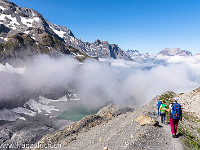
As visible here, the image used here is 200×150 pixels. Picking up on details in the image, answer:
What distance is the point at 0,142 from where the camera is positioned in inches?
3489

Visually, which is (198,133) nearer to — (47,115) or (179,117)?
(179,117)

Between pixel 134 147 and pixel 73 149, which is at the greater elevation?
pixel 134 147

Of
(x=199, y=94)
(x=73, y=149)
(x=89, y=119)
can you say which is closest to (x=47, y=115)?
(x=89, y=119)

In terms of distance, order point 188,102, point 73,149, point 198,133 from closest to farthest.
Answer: point 198,133
point 73,149
point 188,102

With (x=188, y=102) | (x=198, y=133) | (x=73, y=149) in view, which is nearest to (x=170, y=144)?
(x=198, y=133)

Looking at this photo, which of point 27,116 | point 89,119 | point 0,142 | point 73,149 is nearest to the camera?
point 73,149

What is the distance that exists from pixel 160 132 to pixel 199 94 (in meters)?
38.1

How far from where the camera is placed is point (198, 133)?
25.2m

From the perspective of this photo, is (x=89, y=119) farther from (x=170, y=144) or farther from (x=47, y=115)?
(x=47, y=115)

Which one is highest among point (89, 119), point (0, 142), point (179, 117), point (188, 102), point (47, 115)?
point (179, 117)

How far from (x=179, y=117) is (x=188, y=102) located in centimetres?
3565

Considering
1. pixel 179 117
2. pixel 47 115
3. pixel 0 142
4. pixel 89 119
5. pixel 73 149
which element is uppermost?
pixel 179 117

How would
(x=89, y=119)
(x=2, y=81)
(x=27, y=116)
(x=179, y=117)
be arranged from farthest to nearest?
(x=2, y=81) < (x=27, y=116) < (x=89, y=119) < (x=179, y=117)

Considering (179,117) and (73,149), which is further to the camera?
(73,149)
